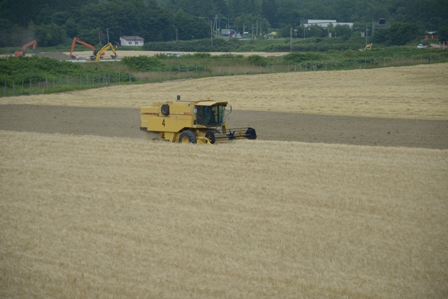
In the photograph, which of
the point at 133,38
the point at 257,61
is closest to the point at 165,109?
the point at 257,61

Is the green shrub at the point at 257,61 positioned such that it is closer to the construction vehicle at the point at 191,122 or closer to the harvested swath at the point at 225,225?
the construction vehicle at the point at 191,122

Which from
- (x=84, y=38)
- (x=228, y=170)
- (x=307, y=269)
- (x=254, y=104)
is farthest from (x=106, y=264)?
(x=84, y=38)

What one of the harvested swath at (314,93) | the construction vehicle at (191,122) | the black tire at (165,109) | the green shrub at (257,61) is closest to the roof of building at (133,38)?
the green shrub at (257,61)

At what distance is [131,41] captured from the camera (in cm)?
12250

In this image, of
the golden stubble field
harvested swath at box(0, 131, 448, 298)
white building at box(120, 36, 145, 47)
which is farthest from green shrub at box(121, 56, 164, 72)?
harvested swath at box(0, 131, 448, 298)

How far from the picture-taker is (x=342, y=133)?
30953 millimetres

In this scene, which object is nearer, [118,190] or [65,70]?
[118,190]

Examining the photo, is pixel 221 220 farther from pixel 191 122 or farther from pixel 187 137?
pixel 187 137

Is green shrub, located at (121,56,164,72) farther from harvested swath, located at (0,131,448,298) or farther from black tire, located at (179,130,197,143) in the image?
harvested swath, located at (0,131,448,298)

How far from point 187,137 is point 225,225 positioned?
11.6 m

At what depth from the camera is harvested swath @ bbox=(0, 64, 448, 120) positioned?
40.8 meters

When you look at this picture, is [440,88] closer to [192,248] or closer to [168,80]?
[168,80]

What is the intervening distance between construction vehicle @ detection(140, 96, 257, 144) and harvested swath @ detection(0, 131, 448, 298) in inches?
80.2

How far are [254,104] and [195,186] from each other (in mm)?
26014
